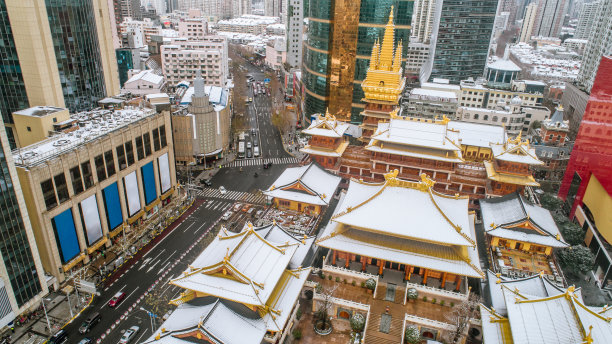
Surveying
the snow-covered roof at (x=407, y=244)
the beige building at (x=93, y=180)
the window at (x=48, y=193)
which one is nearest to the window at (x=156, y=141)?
the beige building at (x=93, y=180)

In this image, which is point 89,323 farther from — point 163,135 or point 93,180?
point 163,135

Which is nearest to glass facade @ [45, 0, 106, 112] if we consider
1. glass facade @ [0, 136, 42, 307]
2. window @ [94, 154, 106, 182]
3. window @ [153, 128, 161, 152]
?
window @ [153, 128, 161, 152]

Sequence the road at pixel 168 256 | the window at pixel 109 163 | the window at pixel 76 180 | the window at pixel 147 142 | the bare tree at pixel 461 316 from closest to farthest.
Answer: the bare tree at pixel 461 316 → the road at pixel 168 256 → the window at pixel 76 180 → the window at pixel 109 163 → the window at pixel 147 142

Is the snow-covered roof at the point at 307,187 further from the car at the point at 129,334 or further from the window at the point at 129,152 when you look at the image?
the car at the point at 129,334

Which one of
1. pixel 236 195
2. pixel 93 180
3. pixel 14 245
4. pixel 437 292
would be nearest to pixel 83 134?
pixel 93 180

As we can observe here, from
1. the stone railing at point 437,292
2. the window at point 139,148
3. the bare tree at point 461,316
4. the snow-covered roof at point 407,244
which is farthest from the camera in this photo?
the window at point 139,148

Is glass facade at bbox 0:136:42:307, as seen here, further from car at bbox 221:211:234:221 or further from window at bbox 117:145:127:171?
car at bbox 221:211:234:221

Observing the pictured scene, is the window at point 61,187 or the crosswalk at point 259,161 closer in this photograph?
the window at point 61,187
